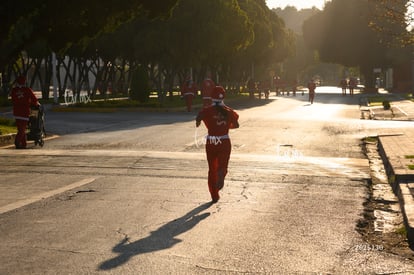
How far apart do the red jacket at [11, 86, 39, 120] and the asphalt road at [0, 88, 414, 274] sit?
1.04 meters

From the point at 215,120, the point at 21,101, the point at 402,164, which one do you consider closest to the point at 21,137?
the point at 21,101

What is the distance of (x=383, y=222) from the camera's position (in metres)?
8.09

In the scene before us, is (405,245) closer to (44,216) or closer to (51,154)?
(44,216)

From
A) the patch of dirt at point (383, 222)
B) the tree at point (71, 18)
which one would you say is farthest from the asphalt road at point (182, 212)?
the tree at point (71, 18)

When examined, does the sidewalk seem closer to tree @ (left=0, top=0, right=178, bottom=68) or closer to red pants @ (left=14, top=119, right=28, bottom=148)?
red pants @ (left=14, top=119, right=28, bottom=148)

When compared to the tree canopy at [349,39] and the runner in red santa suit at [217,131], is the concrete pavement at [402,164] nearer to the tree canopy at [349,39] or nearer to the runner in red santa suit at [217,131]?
the runner in red santa suit at [217,131]

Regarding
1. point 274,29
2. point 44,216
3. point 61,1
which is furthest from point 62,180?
point 274,29

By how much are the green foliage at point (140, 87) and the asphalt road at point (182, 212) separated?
21209 mm

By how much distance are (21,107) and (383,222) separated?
35.7ft

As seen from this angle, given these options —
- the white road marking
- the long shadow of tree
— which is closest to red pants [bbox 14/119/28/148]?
the white road marking

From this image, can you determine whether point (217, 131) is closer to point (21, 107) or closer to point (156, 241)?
point (156, 241)

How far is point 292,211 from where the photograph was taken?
27.9 ft

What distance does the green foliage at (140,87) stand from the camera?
37844mm

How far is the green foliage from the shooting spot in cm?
3784
